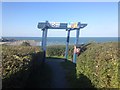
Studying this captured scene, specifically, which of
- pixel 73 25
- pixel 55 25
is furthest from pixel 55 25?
pixel 73 25

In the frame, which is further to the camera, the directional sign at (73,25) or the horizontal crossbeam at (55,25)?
the horizontal crossbeam at (55,25)

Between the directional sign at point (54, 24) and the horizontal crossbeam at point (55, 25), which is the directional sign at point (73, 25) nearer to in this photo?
the horizontal crossbeam at point (55, 25)

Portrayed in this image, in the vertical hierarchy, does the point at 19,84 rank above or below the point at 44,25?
below

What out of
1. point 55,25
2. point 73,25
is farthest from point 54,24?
point 73,25

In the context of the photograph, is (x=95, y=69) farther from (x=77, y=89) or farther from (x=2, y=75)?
(x=2, y=75)

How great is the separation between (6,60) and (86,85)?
4535 millimetres

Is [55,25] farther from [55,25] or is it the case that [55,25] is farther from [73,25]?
[73,25]

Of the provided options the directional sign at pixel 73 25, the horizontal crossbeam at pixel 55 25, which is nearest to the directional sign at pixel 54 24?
the horizontal crossbeam at pixel 55 25

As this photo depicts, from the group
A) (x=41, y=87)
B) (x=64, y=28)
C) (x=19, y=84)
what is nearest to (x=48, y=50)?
(x=64, y=28)

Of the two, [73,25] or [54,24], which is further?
[54,24]

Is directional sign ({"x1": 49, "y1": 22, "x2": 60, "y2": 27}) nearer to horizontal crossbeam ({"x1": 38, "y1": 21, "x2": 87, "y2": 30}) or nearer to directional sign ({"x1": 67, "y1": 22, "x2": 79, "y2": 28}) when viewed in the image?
horizontal crossbeam ({"x1": 38, "y1": 21, "x2": 87, "y2": 30})

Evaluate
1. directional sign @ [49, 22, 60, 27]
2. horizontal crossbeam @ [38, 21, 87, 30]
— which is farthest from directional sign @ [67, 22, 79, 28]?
Result: directional sign @ [49, 22, 60, 27]

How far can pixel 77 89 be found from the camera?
10703mm

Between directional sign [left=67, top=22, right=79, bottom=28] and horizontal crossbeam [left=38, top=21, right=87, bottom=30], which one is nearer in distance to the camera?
directional sign [left=67, top=22, right=79, bottom=28]
